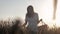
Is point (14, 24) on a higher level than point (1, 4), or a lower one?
lower

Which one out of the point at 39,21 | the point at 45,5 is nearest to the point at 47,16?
the point at 45,5

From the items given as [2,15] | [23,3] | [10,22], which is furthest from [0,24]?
[23,3]

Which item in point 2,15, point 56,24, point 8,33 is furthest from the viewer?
point 2,15

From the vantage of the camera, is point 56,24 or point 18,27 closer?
point 18,27

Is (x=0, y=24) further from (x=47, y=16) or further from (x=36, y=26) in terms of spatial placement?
(x=47, y=16)

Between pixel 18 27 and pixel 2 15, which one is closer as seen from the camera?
pixel 18 27

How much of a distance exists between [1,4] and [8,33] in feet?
2.37

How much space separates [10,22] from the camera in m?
2.47

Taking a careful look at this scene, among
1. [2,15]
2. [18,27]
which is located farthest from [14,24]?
[2,15]

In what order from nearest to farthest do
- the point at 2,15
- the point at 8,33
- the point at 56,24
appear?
the point at 8,33 → the point at 56,24 → the point at 2,15

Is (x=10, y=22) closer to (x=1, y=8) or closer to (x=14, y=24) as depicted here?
(x=14, y=24)

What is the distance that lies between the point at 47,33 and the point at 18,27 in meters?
0.32

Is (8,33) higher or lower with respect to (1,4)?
lower

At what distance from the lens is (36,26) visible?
241cm
